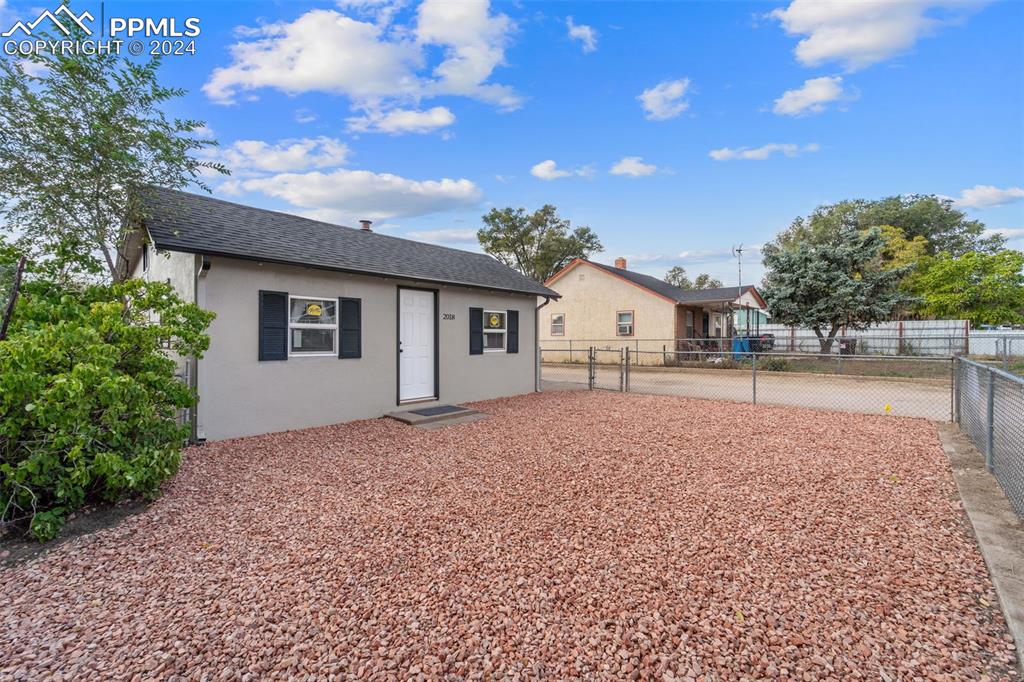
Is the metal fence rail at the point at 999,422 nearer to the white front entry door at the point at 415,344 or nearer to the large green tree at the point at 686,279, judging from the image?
the white front entry door at the point at 415,344

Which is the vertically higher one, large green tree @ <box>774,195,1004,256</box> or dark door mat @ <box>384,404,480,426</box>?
large green tree @ <box>774,195,1004,256</box>

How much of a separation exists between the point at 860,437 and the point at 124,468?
8448 millimetres

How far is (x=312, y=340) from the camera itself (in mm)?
7355

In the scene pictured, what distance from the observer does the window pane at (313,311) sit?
7.16 metres

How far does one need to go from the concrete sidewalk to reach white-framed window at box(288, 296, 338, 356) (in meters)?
7.69

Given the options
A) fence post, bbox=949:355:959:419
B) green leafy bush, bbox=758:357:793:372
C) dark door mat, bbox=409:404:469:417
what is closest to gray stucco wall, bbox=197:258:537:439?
dark door mat, bbox=409:404:469:417

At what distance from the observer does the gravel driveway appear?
6.84 ft

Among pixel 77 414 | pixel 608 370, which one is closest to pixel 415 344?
pixel 77 414

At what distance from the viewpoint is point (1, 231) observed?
629 centimetres

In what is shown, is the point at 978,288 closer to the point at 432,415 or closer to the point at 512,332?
the point at 512,332

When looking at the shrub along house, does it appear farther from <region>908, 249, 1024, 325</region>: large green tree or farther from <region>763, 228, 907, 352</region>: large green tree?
<region>908, 249, 1024, 325</region>: large green tree

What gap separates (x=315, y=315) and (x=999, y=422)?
866 cm

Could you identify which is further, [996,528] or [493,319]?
[493,319]

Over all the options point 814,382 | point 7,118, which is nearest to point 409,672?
point 7,118
